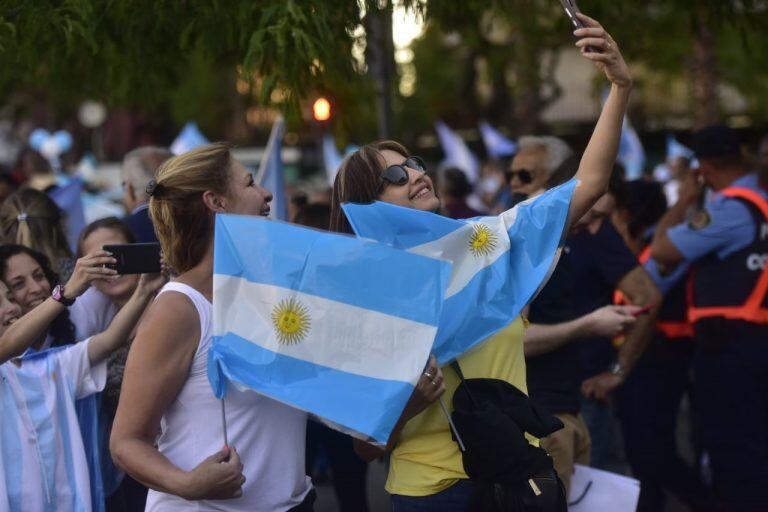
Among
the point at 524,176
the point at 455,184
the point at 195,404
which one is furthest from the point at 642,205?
the point at 195,404

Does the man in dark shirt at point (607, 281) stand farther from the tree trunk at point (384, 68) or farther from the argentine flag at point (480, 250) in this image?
the tree trunk at point (384, 68)

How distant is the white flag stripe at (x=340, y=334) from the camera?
2977mm

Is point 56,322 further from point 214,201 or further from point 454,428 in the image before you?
point 454,428

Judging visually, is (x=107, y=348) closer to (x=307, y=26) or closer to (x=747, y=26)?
(x=307, y=26)

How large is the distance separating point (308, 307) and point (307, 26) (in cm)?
Result: 176

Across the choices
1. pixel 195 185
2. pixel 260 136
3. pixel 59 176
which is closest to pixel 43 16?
pixel 195 185

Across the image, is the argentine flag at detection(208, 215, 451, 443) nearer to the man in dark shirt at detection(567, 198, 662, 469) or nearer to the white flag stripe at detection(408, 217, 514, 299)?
the white flag stripe at detection(408, 217, 514, 299)

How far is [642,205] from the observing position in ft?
23.3

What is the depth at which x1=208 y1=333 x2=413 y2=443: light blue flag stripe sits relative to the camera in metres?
2.94

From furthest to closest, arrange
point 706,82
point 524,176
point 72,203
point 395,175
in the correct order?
1. point 706,82
2. point 72,203
3. point 524,176
4. point 395,175

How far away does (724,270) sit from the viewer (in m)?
5.82

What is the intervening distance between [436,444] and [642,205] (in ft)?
13.2

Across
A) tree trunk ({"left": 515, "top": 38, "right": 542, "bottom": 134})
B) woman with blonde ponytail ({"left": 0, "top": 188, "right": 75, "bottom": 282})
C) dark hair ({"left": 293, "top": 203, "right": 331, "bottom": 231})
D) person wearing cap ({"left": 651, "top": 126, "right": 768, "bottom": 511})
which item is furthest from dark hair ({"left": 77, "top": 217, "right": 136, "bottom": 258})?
tree trunk ({"left": 515, "top": 38, "right": 542, "bottom": 134})

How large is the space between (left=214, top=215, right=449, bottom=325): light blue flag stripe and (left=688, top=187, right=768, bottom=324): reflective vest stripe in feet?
10.2
